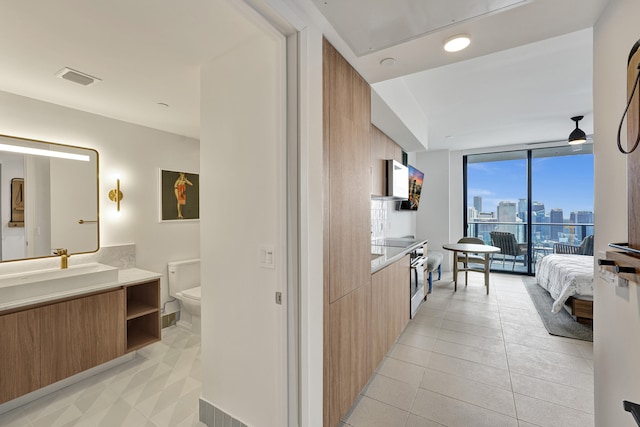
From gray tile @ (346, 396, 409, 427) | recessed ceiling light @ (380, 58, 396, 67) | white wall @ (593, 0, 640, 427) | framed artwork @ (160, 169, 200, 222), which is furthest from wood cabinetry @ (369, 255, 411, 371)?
framed artwork @ (160, 169, 200, 222)

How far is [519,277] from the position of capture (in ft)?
17.8

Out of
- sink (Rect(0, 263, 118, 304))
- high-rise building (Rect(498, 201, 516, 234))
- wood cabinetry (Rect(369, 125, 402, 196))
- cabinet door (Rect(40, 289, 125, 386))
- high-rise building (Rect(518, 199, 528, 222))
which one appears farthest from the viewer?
high-rise building (Rect(498, 201, 516, 234))

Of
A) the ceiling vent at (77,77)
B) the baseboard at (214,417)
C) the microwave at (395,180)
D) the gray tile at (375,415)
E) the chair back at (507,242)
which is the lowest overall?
the gray tile at (375,415)

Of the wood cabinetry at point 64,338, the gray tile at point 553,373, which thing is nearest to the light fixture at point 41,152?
the wood cabinetry at point 64,338

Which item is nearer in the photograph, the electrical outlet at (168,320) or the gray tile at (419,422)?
the gray tile at (419,422)

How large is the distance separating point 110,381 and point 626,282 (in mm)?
3337

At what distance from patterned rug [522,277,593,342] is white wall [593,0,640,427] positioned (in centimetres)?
211

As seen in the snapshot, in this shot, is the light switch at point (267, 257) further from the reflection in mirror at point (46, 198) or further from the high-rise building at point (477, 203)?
the high-rise building at point (477, 203)

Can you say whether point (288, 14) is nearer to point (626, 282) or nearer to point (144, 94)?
point (144, 94)

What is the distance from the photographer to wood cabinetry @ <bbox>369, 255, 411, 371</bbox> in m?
2.15

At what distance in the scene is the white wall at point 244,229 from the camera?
4.51 feet

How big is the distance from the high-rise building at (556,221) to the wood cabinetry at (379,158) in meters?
4.15

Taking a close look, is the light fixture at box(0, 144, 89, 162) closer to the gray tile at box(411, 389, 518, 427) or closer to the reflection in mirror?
the reflection in mirror

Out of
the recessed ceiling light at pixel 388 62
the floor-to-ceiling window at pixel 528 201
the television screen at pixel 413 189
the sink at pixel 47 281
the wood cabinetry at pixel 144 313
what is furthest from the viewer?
the floor-to-ceiling window at pixel 528 201
